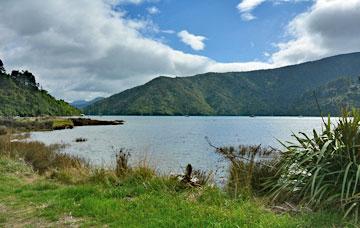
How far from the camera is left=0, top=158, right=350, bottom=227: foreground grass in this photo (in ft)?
19.8

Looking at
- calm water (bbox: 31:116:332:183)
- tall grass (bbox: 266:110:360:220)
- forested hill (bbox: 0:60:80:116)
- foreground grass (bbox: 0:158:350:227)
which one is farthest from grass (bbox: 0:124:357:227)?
forested hill (bbox: 0:60:80:116)

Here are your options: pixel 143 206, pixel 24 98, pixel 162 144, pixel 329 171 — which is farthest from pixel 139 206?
pixel 24 98

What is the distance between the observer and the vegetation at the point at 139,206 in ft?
19.9

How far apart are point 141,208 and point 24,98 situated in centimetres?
15854

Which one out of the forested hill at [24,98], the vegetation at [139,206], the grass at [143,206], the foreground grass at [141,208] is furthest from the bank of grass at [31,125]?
the foreground grass at [141,208]

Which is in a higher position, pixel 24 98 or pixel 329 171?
pixel 24 98

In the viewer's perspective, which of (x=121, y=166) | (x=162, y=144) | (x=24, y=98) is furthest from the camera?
(x=24, y=98)

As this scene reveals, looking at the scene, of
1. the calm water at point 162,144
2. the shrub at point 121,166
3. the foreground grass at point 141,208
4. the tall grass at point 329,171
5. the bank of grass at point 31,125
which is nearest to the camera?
the foreground grass at point 141,208

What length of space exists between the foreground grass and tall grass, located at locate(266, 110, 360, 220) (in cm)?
53

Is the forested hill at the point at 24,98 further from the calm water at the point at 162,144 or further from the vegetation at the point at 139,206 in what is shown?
the vegetation at the point at 139,206

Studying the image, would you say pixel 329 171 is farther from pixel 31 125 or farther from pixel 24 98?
pixel 24 98

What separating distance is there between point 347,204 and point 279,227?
1.80 metres

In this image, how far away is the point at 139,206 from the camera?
725 centimetres

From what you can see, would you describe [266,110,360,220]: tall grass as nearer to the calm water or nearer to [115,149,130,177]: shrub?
the calm water
